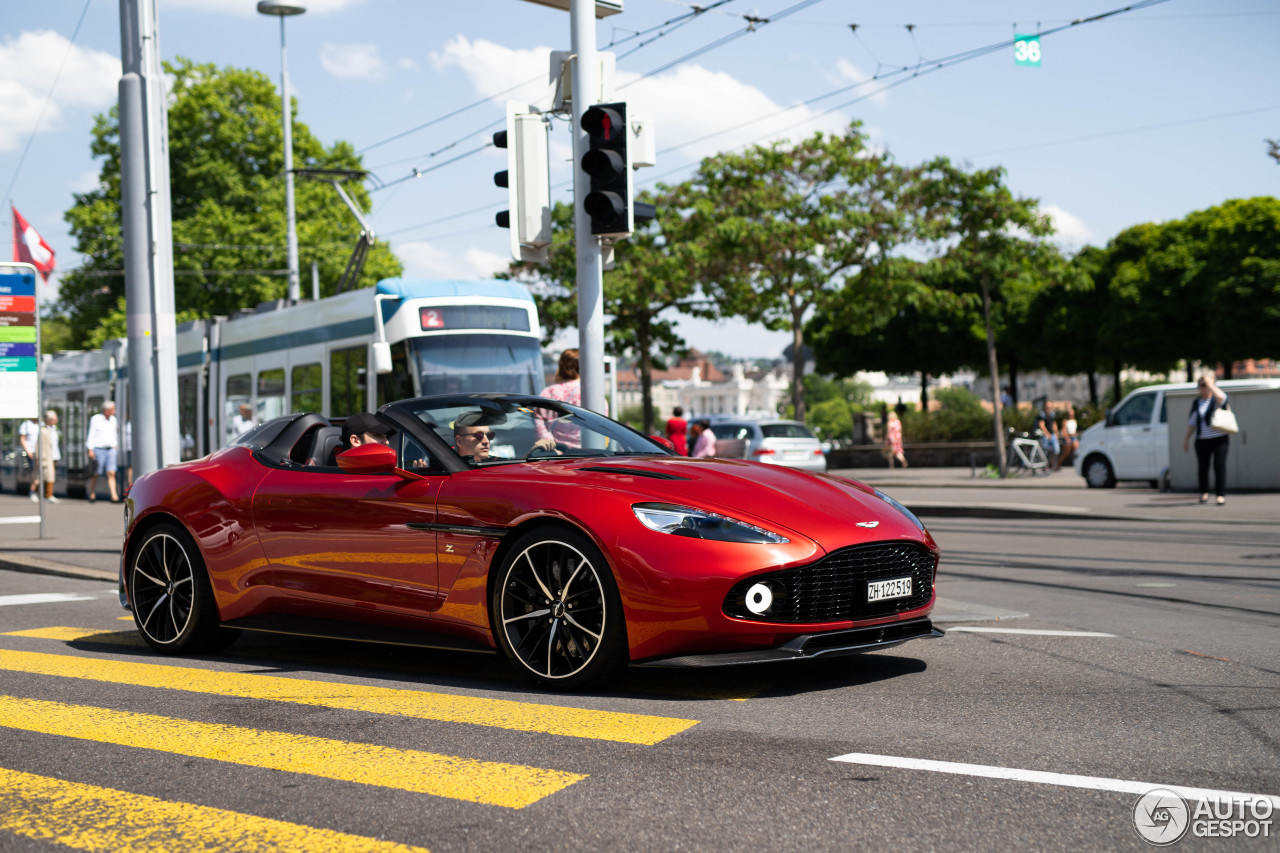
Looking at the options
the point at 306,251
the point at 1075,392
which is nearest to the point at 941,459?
the point at 306,251

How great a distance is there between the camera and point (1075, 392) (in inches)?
6836

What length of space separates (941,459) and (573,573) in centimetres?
3316

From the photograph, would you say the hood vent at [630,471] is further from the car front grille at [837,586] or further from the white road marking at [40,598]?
the white road marking at [40,598]

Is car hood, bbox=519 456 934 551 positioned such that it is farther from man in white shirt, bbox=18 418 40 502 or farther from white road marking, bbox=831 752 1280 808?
man in white shirt, bbox=18 418 40 502

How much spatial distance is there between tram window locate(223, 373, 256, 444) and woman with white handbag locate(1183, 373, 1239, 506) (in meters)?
13.5

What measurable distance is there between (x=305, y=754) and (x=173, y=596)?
9.09 feet

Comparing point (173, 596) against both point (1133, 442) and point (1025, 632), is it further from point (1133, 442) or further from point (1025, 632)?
point (1133, 442)

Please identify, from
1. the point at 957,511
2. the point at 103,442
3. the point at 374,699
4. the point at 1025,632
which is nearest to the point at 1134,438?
the point at 957,511

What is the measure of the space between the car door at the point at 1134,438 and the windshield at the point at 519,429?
17156mm

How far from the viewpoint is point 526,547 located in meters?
5.21

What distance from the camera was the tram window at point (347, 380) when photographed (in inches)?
667

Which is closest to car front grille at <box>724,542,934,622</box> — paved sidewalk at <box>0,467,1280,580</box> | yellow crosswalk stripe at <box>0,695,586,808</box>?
yellow crosswalk stripe at <box>0,695,586,808</box>

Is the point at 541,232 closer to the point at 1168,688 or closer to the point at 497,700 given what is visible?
the point at 497,700

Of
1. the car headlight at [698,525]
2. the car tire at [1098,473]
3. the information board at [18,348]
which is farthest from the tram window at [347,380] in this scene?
the car tire at [1098,473]
